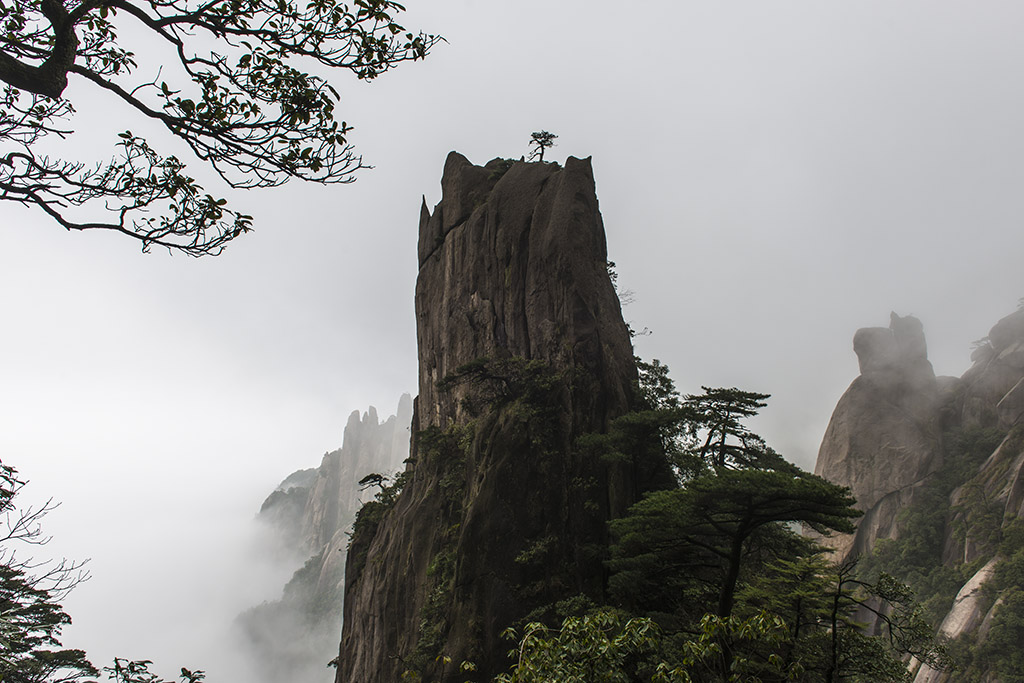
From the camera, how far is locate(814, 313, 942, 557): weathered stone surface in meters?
48.8

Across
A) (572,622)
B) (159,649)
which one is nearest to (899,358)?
(572,622)

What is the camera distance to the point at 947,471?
47.0 meters

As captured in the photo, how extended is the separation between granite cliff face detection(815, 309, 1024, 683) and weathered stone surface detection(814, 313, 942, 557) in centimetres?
10

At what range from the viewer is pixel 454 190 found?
2989cm

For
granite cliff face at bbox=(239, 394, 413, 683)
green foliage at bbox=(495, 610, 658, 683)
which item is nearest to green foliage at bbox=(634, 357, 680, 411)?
green foliage at bbox=(495, 610, 658, 683)

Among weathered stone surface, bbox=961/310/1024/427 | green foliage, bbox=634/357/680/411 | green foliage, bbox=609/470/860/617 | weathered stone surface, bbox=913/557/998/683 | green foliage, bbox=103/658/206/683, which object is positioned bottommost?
weathered stone surface, bbox=913/557/998/683

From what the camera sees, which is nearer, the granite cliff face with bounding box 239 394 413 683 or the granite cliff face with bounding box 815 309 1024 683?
the granite cliff face with bounding box 815 309 1024 683

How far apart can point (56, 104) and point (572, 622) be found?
6857 mm

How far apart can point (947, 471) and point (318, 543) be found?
10355 centimetres

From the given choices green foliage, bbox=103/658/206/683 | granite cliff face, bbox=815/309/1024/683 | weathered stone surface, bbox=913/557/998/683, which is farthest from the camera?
granite cliff face, bbox=815/309/1024/683

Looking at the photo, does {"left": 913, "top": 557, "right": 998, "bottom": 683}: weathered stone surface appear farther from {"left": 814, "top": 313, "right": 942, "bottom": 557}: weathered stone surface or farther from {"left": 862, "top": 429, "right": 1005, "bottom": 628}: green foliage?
{"left": 814, "top": 313, "right": 942, "bottom": 557}: weathered stone surface

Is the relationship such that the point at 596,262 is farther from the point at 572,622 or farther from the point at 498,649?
the point at 572,622

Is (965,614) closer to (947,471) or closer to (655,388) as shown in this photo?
(947,471)

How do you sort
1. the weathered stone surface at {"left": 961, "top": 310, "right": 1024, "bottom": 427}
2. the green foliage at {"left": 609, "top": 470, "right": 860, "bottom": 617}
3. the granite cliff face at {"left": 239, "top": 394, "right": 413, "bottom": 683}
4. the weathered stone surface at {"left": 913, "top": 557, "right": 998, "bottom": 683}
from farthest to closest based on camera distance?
the granite cliff face at {"left": 239, "top": 394, "right": 413, "bottom": 683} → the weathered stone surface at {"left": 961, "top": 310, "right": 1024, "bottom": 427} → the weathered stone surface at {"left": 913, "top": 557, "right": 998, "bottom": 683} → the green foliage at {"left": 609, "top": 470, "right": 860, "bottom": 617}
